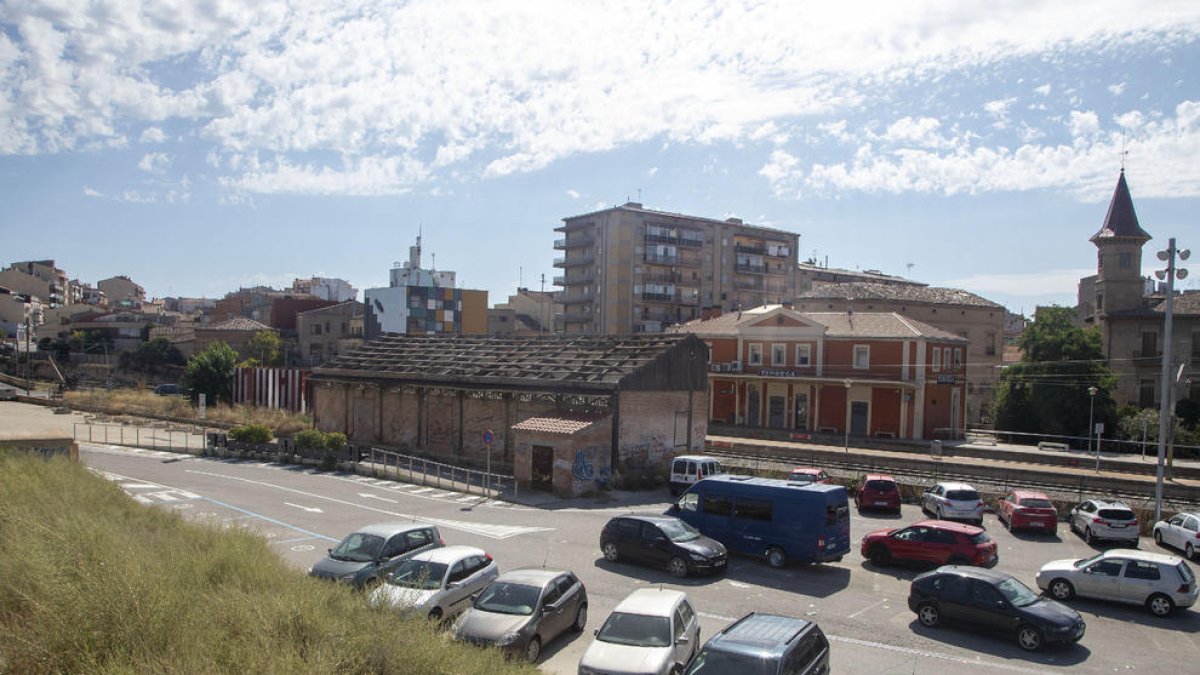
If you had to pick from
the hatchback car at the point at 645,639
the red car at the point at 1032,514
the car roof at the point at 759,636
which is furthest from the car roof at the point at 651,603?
the red car at the point at 1032,514

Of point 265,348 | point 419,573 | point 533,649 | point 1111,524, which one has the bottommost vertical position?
point 1111,524

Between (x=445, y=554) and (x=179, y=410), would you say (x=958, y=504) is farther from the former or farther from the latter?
(x=179, y=410)

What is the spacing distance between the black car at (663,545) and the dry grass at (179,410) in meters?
33.8

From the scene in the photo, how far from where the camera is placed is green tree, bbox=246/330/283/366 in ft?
285

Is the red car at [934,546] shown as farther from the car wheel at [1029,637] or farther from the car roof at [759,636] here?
the car roof at [759,636]

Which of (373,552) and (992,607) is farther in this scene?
(373,552)

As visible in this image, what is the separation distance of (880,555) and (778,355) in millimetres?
36357

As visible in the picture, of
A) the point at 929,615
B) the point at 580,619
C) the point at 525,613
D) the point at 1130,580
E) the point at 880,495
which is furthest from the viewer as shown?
the point at 880,495

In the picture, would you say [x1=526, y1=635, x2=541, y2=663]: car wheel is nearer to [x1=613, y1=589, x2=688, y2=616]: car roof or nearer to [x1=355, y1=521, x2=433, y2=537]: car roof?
[x1=613, y1=589, x2=688, y2=616]: car roof

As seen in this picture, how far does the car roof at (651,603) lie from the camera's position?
42.6ft

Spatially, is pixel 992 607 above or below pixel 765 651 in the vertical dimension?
below

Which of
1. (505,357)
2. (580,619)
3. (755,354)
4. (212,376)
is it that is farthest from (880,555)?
(212,376)

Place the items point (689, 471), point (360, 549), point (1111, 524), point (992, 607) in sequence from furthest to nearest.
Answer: point (689, 471) → point (1111, 524) → point (360, 549) → point (992, 607)

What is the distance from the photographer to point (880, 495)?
2922 centimetres
